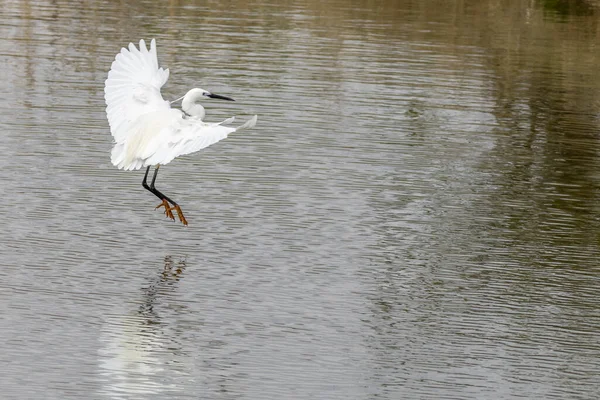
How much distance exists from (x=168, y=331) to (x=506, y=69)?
15.3 meters

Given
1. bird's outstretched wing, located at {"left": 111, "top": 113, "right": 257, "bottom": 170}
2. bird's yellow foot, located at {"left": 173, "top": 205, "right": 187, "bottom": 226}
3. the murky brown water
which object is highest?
bird's outstretched wing, located at {"left": 111, "top": 113, "right": 257, "bottom": 170}

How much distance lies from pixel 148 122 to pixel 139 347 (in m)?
3.50

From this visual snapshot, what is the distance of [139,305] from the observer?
9719 mm

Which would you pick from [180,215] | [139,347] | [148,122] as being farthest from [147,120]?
[139,347]

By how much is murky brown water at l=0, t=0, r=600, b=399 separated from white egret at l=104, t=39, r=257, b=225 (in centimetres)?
61

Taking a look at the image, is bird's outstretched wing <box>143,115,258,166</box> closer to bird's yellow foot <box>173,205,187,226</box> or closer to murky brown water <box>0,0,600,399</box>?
bird's yellow foot <box>173,205,187,226</box>

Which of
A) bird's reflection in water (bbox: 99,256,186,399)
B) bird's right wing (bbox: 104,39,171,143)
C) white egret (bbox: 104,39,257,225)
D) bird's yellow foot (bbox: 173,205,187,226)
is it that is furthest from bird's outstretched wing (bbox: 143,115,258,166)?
bird's reflection in water (bbox: 99,256,186,399)

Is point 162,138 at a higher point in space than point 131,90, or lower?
lower

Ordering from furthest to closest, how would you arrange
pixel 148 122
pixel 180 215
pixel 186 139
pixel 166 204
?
pixel 166 204, pixel 148 122, pixel 180 215, pixel 186 139

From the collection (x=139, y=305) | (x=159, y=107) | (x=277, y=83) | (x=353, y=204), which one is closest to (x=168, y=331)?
(x=139, y=305)

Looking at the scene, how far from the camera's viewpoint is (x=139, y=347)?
8773 millimetres

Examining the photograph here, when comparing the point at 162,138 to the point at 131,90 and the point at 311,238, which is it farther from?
the point at 311,238

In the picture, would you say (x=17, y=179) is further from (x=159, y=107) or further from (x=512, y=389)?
(x=512, y=389)

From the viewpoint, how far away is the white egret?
11.2 metres
